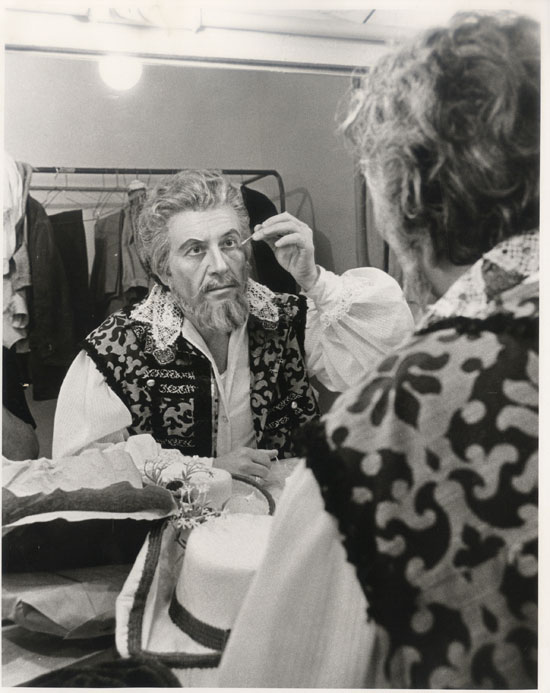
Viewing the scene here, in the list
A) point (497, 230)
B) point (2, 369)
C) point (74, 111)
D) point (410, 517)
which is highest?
point (74, 111)

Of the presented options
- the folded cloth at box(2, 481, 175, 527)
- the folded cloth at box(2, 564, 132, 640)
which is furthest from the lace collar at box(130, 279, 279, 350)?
the folded cloth at box(2, 564, 132, 640)

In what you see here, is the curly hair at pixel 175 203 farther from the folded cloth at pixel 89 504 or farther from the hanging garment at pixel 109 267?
the folded cloth at pixel 89 504

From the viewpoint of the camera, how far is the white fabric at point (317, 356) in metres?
0.95

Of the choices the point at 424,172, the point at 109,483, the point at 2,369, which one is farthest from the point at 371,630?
the point at 2,369

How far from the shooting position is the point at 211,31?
0.97m

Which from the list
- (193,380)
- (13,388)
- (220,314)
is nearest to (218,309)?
(220,314)

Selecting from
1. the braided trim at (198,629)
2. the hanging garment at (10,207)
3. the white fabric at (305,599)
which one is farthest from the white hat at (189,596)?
the hanging garment at (10,207)

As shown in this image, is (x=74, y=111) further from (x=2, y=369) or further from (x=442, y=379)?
(x=442, y=379)

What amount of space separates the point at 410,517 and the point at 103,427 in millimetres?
500

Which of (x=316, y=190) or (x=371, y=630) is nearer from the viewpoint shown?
(x=371, y=630)

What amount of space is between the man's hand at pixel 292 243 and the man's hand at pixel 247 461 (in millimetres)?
257

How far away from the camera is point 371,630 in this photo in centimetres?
Answer: 67

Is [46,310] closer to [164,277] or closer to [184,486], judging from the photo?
[164,277]

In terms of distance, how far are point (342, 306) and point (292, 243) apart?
120 mm
